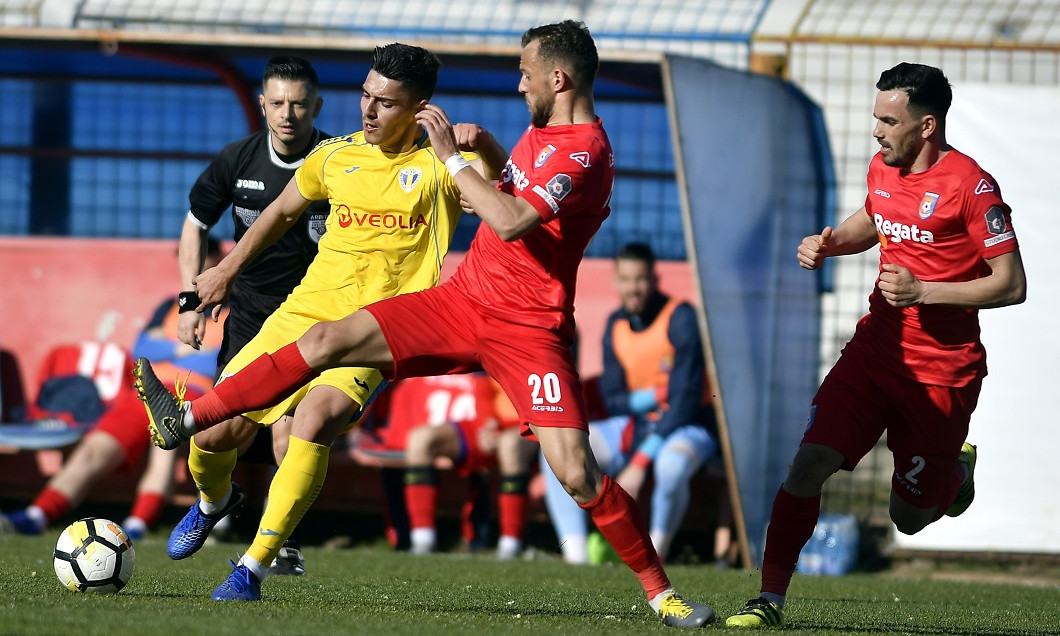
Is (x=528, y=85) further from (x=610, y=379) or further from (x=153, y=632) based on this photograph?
(x=610, y=379)

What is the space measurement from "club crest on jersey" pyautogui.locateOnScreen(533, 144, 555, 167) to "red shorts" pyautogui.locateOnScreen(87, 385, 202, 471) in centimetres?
495

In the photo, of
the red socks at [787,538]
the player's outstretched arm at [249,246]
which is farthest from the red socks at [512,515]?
the red socks at [787,538]

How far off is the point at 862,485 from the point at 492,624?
17.2 feet

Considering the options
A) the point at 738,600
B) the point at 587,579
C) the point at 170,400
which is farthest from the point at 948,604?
the point at 170,400

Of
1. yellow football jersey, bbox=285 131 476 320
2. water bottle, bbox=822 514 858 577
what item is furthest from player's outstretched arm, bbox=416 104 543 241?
water bottle, bbox=822 514 858 577

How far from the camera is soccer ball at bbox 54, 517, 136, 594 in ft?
17.1

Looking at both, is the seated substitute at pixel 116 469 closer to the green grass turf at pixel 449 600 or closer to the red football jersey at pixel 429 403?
the green grass turf at pixel 449 600

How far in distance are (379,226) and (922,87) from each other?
2.31 meters

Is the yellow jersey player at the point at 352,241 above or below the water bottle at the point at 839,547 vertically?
above

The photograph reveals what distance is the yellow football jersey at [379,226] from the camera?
6.01m

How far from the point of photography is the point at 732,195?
8.98 m

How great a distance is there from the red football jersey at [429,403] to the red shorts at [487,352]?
4.77 meters

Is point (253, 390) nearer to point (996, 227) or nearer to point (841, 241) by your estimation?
point (841, 241)

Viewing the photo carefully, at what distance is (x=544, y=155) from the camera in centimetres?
497
